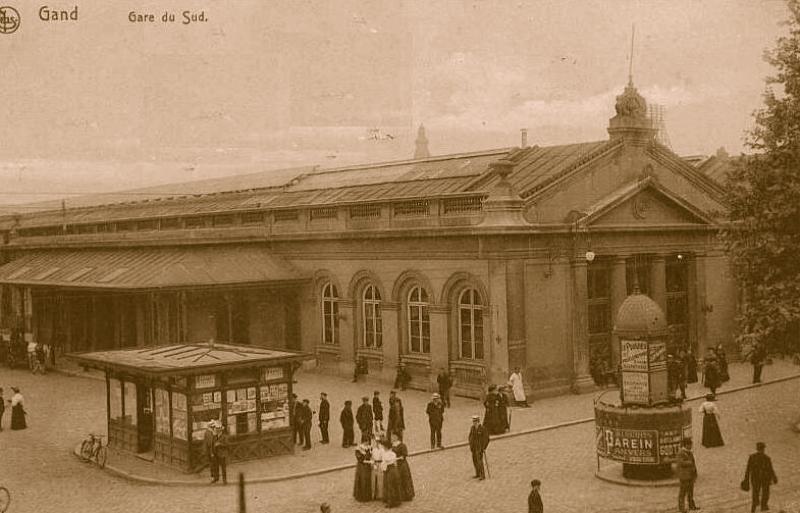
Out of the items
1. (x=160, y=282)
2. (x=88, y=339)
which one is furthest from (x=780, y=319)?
(x=88, y=339)

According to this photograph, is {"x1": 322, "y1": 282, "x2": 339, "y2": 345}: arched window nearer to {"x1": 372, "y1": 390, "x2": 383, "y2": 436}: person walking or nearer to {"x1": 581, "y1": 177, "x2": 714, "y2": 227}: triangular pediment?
{"x1": 581, "y1": 177, "x2": 714, "y2": 227}: triangular pediment

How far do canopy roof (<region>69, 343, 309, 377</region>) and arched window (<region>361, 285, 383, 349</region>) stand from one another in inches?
411

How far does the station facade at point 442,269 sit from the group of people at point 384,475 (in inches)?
426

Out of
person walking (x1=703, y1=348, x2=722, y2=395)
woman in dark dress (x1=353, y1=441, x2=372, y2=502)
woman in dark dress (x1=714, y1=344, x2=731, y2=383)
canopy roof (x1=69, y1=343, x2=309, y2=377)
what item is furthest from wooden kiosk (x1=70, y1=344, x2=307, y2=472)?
woman in dark dress (x1=714, y1=344, x2=731, y2=383)

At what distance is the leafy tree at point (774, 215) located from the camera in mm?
21578

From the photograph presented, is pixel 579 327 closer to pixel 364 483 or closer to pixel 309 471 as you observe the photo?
pixel 309 471

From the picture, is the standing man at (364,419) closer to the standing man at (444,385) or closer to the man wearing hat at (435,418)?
the man wearing hat at (435,418)

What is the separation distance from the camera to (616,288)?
31.6 m

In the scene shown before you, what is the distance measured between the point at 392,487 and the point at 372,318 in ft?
54.7

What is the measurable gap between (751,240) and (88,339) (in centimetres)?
3131

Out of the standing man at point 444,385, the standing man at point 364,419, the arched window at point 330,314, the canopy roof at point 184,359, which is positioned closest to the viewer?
the canopy roof at point 184,359

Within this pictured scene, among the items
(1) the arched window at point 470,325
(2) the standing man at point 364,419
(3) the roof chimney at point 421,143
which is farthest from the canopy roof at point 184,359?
(3) the roof chimney at point 421,143

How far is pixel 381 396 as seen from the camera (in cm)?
3039

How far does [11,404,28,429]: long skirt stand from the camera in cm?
2644
